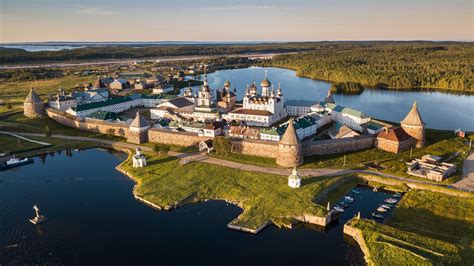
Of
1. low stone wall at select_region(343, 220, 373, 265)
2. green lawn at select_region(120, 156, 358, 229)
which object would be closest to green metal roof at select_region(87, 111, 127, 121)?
green lawn at select_region(120, 156, 358, 229)

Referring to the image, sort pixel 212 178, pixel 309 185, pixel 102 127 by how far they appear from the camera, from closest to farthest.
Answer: pixel 309 185 → pixel 212 178 → pixel 102 127

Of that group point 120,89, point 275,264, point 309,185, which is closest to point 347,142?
point 309,185

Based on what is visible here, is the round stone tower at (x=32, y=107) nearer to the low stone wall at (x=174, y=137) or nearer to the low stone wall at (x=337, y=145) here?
the low stone wall at (x=174, y=137)

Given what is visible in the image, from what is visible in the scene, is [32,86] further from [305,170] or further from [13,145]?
[305,170]

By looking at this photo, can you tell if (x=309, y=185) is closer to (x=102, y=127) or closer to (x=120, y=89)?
(x=102, y=127)

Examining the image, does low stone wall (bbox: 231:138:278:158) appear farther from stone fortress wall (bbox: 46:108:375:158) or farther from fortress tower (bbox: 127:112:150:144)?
fortress tower (bbox: 127:112:150:144)

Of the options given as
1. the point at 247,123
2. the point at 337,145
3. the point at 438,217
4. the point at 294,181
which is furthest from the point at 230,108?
the point at 438,217

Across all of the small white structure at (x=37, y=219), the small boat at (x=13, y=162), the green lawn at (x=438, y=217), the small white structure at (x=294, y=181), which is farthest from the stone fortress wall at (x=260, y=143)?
the small white structure at (x=37, y=219)
